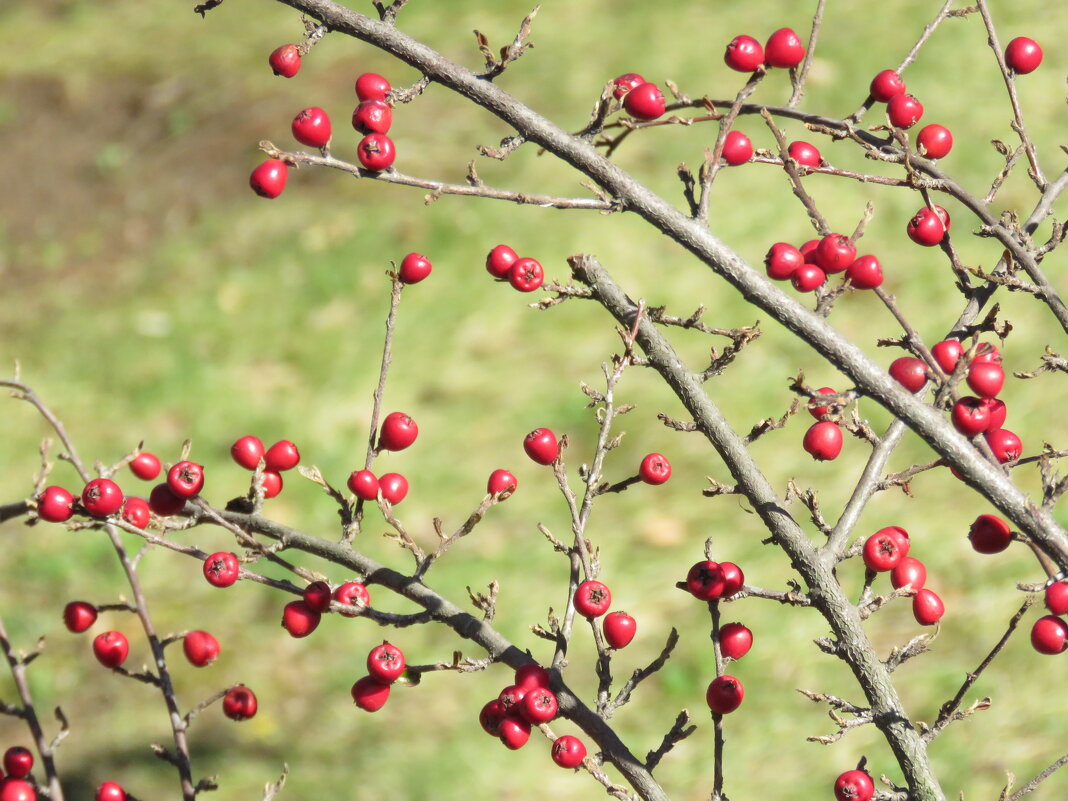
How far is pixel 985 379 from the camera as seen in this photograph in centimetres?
151

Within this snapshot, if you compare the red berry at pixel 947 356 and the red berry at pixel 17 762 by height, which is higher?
the red berry at pixel 947 356

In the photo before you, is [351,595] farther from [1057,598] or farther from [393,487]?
[1057,598]

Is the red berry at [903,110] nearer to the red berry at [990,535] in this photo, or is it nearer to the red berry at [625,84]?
the red berry at [625,84]

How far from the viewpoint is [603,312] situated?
624 centimetres

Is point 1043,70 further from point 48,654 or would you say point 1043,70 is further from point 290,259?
point 48,654

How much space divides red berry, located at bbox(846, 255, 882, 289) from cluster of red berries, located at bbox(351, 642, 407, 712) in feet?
3.06

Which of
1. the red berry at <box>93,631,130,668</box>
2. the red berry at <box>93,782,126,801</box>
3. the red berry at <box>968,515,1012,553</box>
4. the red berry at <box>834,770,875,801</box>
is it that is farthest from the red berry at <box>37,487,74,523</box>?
the red berry at <box>968,515,1012,553</box>

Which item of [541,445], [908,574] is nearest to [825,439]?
[908,574]

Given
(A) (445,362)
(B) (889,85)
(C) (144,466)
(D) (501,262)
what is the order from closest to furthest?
(D) (501,262) → (B) (889,85) → (C) (144,466) → (A) (445,362)

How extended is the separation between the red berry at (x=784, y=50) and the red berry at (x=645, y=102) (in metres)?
0.32

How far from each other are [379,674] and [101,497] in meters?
0.54

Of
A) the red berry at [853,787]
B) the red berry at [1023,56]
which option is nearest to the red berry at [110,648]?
the red berry at [853,787]

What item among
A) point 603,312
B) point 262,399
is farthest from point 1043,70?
point 262,399

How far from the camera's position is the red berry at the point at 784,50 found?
1.96 m
